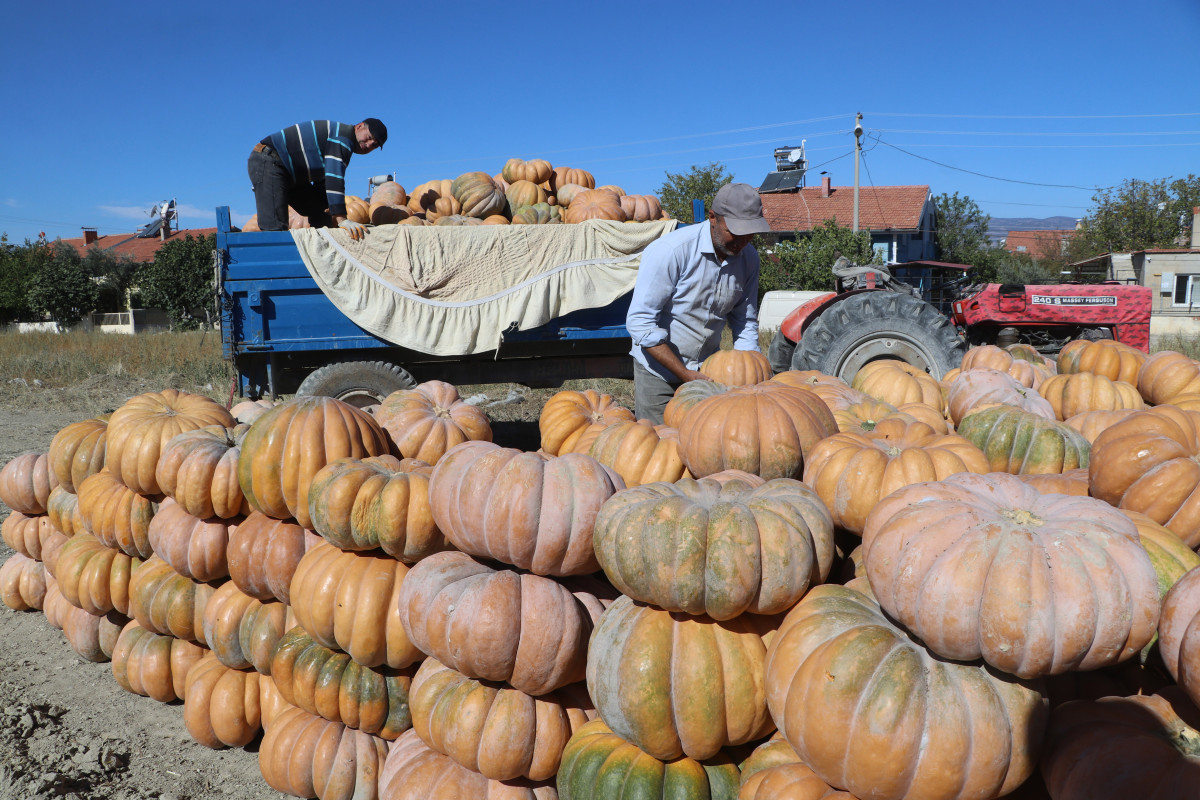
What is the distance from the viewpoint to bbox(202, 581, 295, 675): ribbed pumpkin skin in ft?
9.86

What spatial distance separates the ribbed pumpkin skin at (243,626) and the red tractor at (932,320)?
503 cm

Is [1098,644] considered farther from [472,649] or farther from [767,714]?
→ [472,649]

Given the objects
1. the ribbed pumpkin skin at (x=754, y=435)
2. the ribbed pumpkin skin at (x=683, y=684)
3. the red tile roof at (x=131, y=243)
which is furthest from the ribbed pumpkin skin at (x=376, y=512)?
the red tile roof at (x=131, y=243)

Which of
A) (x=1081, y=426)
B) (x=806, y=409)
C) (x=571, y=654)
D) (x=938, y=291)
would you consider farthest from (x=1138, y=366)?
(x=938, y=291)

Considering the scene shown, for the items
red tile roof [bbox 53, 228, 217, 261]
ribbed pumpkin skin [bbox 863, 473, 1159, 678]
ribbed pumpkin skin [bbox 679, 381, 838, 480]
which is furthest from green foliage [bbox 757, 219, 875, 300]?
red tile roof [bbox 53, 228, 217, 261]

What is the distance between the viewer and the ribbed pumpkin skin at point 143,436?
3.45 meters

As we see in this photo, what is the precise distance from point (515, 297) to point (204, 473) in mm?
4397

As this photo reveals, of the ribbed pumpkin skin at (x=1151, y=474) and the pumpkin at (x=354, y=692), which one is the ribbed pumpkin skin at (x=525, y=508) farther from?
the ribbed pumpkin skin at (x=1151, y=474)

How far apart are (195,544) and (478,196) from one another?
6113 millimetres

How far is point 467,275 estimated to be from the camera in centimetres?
717

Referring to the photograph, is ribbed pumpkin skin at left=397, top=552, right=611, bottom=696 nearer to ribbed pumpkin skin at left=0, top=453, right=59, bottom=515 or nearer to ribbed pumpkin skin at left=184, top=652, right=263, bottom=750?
ribbed pumpkin skin at left=184, top=652, right=263, bottom=750

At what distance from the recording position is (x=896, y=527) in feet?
5.86

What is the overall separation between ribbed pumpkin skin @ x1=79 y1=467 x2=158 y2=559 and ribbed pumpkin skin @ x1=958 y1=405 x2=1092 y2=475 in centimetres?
368

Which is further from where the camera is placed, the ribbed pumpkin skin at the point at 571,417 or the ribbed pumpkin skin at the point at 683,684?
the ribbed pumpkin skin at the point at 571,417
